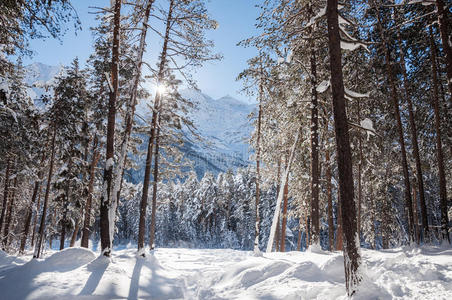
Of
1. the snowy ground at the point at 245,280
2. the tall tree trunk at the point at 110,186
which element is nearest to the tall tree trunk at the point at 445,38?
the snowy ground at the point at 245,280

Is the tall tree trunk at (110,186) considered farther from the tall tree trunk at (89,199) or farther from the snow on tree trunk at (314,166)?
the snow on tree trunk at (314,166)

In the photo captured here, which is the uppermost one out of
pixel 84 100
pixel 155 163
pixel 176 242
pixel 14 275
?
pixel 84 100

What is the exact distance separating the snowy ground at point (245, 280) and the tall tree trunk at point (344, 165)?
14.5 inches

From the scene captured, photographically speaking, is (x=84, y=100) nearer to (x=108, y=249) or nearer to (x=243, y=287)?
(x=108, y=249)

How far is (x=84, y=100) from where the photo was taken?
15.5 m

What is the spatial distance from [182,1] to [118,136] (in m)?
9.55

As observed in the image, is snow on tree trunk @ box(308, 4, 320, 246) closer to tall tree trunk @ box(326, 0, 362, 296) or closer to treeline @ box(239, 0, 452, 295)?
treeline @ box(239, 0, 452, 295)

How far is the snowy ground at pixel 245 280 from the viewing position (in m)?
5.20

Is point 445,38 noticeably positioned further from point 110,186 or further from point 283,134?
point 110,186

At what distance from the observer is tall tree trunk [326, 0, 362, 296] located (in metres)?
5.52

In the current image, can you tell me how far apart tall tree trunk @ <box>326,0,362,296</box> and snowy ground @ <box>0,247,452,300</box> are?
368 mm

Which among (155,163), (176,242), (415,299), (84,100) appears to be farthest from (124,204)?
(415,299)

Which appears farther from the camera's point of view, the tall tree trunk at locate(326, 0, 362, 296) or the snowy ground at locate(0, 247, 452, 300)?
the tall tree trunk at locate(326, 0, 362, 296)

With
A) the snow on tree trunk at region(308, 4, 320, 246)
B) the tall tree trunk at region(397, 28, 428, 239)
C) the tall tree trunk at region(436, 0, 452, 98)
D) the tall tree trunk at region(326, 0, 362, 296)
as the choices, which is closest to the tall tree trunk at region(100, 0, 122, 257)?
the tall tree trunk at region(326, 0, 362, 296)
